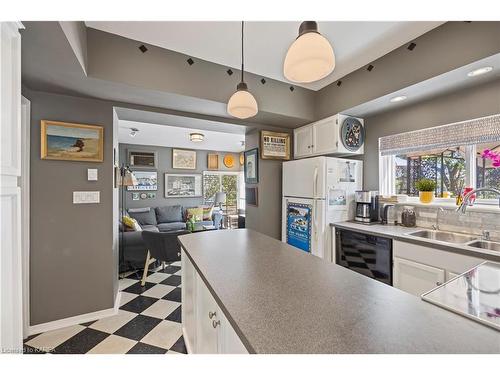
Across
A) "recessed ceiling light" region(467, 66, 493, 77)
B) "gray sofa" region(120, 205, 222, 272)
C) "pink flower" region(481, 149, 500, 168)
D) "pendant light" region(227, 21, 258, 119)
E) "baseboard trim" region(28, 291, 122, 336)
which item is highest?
"recessed ceiling light" region(467, 66, 493, 77)

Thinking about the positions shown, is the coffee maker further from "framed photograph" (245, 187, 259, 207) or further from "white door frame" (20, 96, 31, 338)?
"white door frame" (20, 96, 31, 338)

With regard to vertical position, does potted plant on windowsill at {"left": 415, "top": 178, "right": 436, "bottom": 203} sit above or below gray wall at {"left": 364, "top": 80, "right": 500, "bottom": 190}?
below

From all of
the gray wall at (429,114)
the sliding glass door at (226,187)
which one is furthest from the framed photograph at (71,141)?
the sliding glass door at (226,187)

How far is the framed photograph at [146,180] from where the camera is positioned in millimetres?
6020

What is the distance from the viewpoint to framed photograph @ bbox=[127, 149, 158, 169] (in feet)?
19.7

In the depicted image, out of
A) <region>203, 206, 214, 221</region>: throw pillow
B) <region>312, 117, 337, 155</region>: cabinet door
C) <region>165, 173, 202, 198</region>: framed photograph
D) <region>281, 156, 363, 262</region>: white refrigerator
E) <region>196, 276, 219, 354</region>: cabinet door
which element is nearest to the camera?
<region>196, 276, 219, 354</region>: cabinet door

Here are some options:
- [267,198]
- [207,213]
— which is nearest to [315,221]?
[267,198]

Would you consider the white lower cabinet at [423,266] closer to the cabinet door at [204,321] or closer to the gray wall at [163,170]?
the cabinet door at [204,321]

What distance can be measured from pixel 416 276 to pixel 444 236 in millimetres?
636

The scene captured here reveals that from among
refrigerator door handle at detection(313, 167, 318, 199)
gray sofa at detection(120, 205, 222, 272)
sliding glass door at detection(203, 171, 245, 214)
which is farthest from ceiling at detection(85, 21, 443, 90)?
sliding glass door at detection(203, 171, 245, 214)

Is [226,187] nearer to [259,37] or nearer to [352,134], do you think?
[352,134]

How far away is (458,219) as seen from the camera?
7.00ft

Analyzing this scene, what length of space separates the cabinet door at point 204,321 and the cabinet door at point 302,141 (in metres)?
2.36

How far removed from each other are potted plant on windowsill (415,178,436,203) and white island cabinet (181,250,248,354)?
2.42 meters
